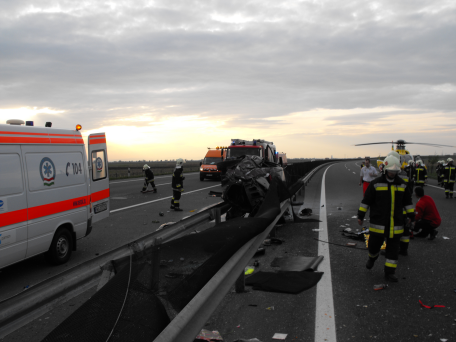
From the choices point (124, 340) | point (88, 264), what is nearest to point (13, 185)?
point (88, 264)

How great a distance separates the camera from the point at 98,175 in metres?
8.48

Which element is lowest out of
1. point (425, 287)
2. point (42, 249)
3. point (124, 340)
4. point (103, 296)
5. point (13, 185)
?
point (425, 287)

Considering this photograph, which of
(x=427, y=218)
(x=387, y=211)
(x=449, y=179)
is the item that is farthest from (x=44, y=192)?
(x=449, y=179)

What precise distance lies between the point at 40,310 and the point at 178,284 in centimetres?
88

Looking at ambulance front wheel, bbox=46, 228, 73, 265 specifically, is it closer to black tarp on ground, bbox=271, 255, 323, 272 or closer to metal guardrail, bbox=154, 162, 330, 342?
black tarp on ground, bbox=271, 255, 323, 272

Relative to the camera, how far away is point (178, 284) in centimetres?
273

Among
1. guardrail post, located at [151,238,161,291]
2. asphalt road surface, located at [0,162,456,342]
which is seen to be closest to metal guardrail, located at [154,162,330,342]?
guardrail post, located at [151,238,161,291]

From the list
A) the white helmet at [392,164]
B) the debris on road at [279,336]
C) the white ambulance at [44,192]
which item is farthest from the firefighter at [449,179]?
the debris on road at [279,336]

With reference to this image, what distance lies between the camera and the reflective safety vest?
19.4ft

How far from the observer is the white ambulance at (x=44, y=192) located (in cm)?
578

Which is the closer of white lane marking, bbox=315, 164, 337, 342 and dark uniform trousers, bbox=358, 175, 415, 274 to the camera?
white lane marking, bbox=315, 164, 337, 342

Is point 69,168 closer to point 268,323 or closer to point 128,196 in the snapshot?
point 268,323

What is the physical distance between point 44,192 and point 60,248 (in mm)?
1147

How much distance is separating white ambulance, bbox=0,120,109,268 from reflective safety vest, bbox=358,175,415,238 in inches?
203
